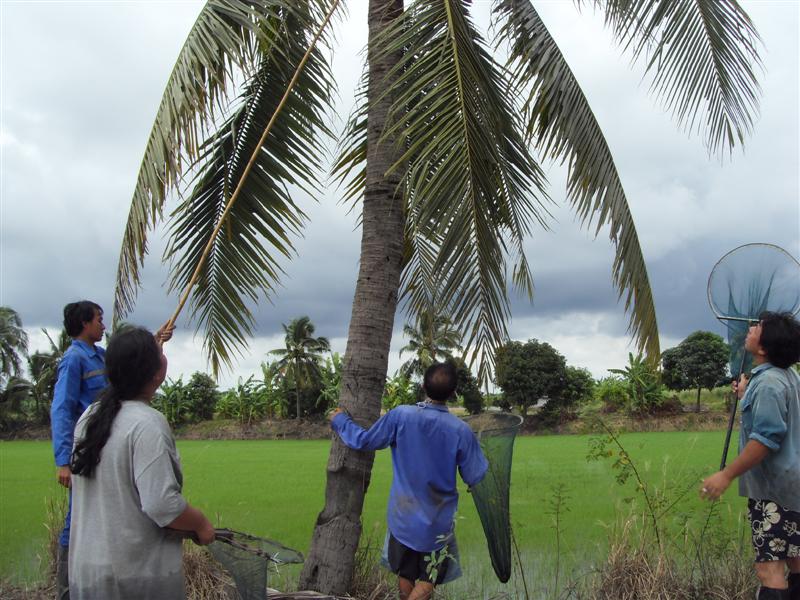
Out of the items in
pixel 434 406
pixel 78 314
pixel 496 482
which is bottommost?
pixel 496 482

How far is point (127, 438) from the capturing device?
2.15 meters

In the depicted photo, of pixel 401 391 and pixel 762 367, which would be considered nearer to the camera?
pixel 762 367

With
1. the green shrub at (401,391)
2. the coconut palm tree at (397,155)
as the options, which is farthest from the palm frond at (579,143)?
the green shrub at (401,391)

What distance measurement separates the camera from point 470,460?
352 centimetres

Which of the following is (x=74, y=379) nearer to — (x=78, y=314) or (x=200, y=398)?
(x=78, y=314)

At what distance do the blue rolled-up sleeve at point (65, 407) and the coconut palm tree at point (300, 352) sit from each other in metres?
40.9

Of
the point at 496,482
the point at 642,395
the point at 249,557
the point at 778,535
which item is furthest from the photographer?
the point at 642,395

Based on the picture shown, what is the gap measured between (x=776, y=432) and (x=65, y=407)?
3.25 metres

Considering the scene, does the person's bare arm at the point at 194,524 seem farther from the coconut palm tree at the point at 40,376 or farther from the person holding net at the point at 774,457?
the coconut palm tree at the point at 40,376

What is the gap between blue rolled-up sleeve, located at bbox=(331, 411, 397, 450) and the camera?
351 cm

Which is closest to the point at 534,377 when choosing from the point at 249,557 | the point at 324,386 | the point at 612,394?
the point at 612,394

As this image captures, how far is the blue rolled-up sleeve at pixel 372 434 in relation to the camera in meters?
3.51

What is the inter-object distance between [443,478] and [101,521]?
1.70m

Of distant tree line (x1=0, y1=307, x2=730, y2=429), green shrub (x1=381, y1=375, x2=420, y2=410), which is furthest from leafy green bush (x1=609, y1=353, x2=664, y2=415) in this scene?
green shrub (x1=381, y1=375, x2=420, y2=410)
